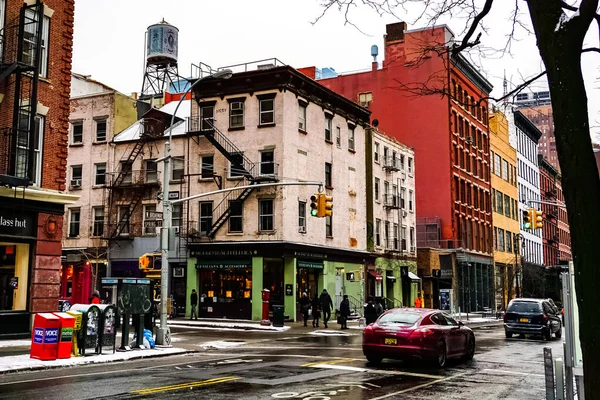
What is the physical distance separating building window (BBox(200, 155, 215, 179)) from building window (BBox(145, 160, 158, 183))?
12.5ft

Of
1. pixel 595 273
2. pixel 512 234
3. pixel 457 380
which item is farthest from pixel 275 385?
pixel 512 234

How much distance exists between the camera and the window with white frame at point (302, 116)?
42500 mm

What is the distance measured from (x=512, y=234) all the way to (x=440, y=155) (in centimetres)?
2525

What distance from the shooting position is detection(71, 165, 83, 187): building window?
47438mm

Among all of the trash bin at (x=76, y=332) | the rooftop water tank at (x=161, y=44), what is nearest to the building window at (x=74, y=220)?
the rooftop water tank at (x=161, y=44)

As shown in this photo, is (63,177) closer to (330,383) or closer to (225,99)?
(330,383)

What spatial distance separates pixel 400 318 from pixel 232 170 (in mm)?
25420

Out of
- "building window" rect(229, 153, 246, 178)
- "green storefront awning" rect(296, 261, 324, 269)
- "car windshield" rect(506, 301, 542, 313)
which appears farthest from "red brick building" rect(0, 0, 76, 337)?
"car windshield" rect(506, 301, 542, 313)

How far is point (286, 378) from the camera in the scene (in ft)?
46.0

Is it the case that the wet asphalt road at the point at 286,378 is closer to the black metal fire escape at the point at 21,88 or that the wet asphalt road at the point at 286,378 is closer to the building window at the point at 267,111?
the black metal fire escape at the point at 21,88

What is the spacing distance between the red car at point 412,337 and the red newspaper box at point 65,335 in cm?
800

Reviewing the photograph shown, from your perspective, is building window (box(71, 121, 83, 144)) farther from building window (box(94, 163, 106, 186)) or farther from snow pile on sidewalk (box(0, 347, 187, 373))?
snow pile on sidewalk (box(0, 347, 187, 373))

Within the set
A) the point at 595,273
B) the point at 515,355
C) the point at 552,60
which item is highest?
the point at 552,60

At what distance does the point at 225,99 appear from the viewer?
42.9 m
